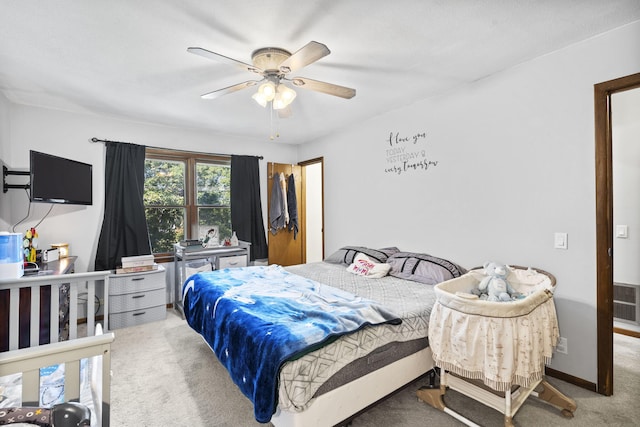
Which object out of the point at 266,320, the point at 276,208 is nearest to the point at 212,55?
the point at 266,320

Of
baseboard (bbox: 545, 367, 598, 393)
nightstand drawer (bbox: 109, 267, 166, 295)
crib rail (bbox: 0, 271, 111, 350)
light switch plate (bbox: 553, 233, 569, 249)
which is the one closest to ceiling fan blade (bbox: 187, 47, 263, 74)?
crib rail (bbox: 0, 271, 111, 350)

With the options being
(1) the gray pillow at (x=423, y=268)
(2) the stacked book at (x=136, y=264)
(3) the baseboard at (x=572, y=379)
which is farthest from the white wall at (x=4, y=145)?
(3) the baseboard at (x=572, y=379)

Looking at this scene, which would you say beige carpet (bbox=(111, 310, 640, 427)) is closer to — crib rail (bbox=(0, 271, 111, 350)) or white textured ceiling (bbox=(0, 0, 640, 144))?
crib rail (bbox=(0, 271, 111, 350))

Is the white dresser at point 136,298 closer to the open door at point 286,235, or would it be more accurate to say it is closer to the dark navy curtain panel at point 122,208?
the dark navy curtain panel at point 122,208

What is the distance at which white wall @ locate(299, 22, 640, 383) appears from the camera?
217 centimetres

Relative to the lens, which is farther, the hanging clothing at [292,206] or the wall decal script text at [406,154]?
the hanging clothing at [292,206]

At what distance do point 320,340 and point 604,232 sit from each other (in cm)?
211

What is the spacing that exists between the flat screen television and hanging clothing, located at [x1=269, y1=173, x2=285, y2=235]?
2.35m

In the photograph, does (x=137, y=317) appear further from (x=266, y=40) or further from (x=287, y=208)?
(x=266, y=40)

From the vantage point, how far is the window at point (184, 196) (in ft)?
13.6

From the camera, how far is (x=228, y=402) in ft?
6.86

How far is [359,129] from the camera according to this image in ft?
13.3

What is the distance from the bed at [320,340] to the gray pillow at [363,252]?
0.44 metres

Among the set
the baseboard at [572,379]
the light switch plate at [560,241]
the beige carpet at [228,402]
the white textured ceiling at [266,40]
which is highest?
the white textured ceiling at [266,40]
